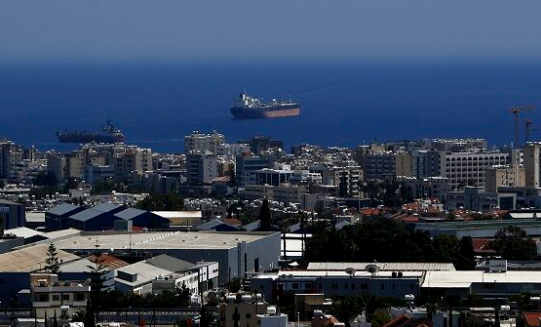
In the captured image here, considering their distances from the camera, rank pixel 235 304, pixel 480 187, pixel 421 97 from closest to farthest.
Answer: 1. pixel 235 304
2. pixel 480 187
3. pixel 421 97

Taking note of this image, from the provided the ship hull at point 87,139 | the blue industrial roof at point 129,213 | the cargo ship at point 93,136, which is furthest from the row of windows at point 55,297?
the ship hull at point 87,139

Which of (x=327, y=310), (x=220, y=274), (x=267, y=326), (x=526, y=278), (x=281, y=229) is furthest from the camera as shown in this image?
(x=281, y=229)

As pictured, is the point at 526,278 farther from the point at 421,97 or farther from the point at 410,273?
the point at 421,97

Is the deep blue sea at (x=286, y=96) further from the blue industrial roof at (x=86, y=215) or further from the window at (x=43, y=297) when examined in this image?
the window at (x=43, y=297)

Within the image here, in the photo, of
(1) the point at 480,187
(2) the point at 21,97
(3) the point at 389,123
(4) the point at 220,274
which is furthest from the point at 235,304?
(2) the point at 21,97

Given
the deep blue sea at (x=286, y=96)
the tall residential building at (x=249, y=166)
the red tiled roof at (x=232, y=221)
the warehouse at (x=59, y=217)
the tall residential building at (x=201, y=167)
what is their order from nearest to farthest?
the warehouse at (x=59, y=217) < the red tiled roof at (x=232, y=221) < the tall residential building at (x=249, y=166) < the tall residential building at (x=201, y=167) < the deep blue sea at (x=286, y=96)

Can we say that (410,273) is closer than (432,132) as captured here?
Yes

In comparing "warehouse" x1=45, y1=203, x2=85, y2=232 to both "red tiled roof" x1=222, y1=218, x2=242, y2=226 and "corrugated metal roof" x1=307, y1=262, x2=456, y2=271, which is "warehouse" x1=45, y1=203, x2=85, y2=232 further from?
"corrugated metal roof" x1=307, y1=262, x2=456, y2=271

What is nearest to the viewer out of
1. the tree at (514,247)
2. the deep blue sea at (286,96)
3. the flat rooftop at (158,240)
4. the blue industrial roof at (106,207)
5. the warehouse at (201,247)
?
the warehouse at (201,247)
